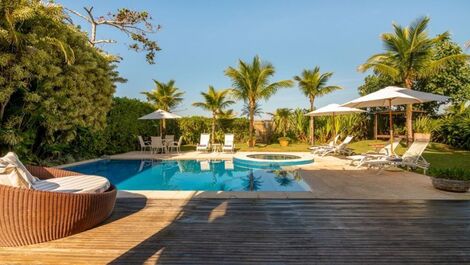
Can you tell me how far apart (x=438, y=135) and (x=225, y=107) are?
41.6ft

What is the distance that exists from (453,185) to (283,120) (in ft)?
47.6

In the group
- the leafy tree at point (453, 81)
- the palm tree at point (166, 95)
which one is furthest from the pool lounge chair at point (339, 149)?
the leafy tree at point (453, 81)

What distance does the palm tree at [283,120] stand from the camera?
19766 mm

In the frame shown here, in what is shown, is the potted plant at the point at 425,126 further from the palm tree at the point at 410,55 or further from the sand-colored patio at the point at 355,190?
the sand-colored patio at the point at 355,190

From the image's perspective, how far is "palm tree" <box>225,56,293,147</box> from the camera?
1675 cm

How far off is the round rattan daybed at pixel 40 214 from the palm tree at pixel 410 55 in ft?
51.6

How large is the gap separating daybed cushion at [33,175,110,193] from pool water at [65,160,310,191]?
2.31m

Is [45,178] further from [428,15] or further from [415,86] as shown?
[415,86]

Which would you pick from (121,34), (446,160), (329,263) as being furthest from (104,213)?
(121,34)

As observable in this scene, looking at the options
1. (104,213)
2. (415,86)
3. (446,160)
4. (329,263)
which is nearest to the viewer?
(329,263)

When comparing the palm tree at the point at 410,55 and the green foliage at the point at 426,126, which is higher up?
the palm tree at the point at 410,55

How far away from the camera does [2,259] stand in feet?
9.24

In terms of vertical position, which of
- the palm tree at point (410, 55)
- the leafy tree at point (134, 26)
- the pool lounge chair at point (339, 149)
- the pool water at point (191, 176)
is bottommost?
the pool water at point (191, 176)

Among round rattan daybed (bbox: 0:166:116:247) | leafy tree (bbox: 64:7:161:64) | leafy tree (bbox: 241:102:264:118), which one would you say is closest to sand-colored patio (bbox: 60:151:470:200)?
round rattan daybed (bbox: 0:166:116:247)
